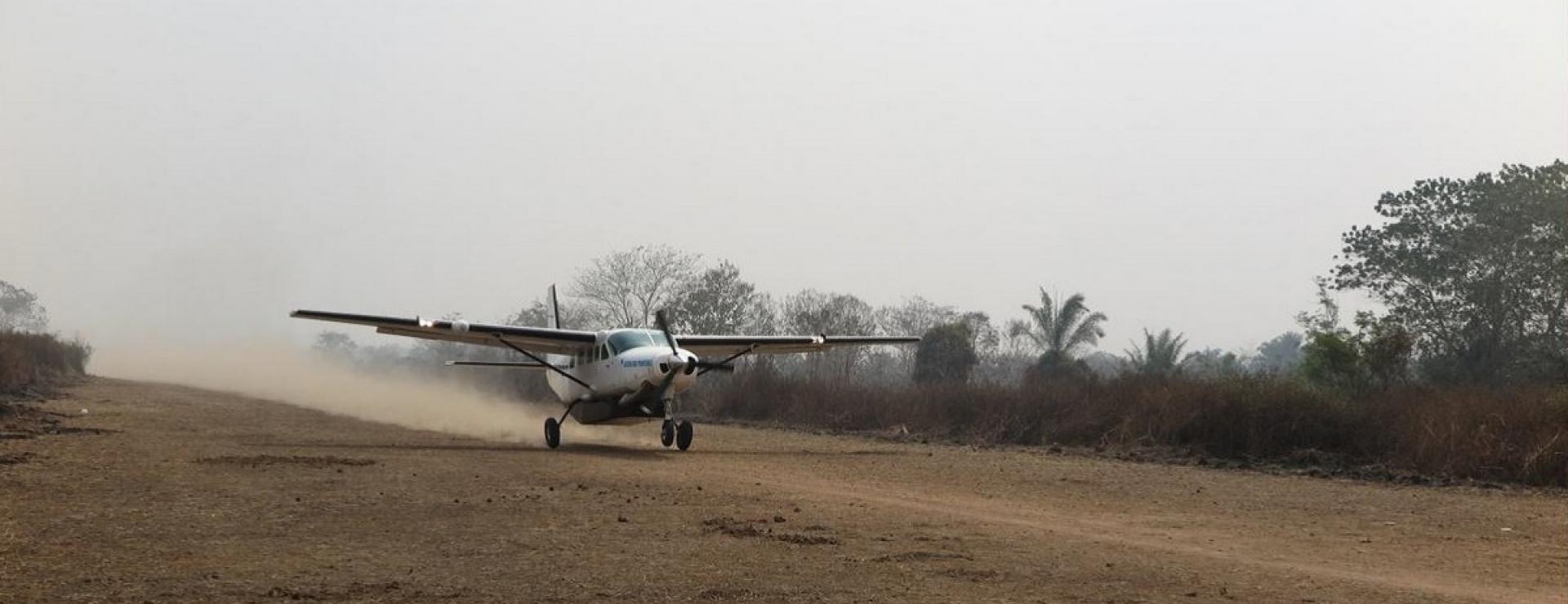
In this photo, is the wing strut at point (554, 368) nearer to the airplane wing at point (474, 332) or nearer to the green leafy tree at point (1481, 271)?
the airplane wing at point (474, 332)

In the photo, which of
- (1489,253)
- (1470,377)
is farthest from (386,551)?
(1489,253)

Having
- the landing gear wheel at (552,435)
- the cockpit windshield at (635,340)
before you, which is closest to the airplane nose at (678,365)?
the cockpit windshield at (635,340)

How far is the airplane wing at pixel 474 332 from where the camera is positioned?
73.8ft

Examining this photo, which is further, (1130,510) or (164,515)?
(1130,510)

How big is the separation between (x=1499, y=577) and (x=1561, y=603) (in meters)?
1.22

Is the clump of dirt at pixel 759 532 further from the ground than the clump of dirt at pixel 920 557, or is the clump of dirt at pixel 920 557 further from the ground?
the clump of dirt at pixel 759 532

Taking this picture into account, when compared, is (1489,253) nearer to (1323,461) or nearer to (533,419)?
(1323,461)

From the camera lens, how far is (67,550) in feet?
29.5

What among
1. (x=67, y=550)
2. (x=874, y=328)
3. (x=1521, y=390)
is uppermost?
(x=874, y=328)

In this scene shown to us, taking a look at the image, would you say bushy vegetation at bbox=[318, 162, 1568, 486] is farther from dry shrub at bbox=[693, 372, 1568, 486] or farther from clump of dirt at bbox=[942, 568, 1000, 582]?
clump of dirt at bbox=[942, 568, 1000, 582]

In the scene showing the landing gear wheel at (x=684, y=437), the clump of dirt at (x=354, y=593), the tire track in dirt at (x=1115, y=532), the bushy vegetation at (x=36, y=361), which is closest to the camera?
the clump of dirt at (x=354, y=593)

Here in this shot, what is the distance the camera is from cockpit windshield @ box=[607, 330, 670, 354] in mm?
22266

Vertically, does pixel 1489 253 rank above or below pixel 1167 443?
above

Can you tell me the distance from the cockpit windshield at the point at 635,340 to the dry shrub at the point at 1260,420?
8.48m
